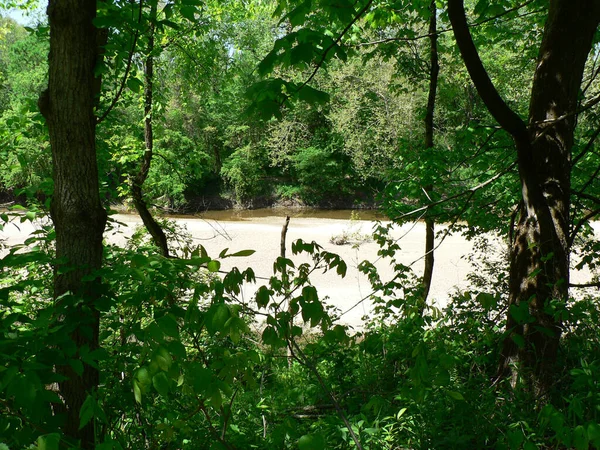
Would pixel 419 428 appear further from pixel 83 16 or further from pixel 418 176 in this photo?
pixel 418 176

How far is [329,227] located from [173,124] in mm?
12124

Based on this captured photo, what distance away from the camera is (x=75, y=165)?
1.95 meters

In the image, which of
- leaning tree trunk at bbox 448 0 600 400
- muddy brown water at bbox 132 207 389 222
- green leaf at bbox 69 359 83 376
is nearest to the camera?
green leaf at bbox 69 359 83 376

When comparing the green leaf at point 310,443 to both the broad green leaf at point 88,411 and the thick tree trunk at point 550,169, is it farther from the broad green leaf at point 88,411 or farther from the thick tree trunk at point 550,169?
the thick tree trunk at point 550,169

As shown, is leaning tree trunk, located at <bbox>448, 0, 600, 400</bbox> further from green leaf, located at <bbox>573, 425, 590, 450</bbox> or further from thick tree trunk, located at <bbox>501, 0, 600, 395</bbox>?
green leaf, located at <bbox>573, 425, 590, 450</bbox>

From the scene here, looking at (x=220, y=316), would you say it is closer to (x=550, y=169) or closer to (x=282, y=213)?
(x=550, y=169)

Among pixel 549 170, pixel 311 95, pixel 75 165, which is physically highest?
pixel 311 95

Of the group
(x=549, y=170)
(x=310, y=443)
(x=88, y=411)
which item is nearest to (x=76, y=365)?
(x=88, y=411)

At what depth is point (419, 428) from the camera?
2328 mm

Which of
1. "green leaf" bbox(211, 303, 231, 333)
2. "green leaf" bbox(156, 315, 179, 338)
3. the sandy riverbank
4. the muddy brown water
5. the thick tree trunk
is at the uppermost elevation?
the thick tree trunk

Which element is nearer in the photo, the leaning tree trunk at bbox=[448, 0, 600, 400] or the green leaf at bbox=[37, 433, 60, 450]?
the green leaf at bbox=[37, 433, 60, 450]

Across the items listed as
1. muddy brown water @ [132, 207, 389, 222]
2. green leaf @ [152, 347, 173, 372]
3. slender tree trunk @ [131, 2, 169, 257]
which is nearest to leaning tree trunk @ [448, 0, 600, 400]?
green leaf @ [152, 347, 173, 372]

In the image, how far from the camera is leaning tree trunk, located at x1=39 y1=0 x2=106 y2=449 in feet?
6.13

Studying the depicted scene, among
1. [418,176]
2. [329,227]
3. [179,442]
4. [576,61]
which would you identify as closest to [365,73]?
[329,227]
